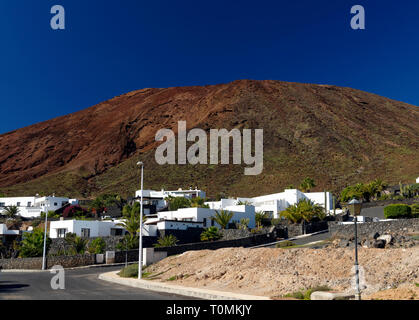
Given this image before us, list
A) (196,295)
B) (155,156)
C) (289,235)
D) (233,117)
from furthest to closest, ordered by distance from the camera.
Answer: (233,117) < (155,156) < (289,235) < (196,295)

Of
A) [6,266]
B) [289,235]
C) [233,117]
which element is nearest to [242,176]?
[233,117]

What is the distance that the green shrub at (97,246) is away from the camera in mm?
46097

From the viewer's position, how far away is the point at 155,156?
456 ft

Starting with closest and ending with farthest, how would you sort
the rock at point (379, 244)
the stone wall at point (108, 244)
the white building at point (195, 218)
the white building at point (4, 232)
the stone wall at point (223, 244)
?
the rock at point (379, 244) < the stone wall at point (223, 244) < the stone wall at point (108, 244) < the white building at point (195, 218) < the white building at point (4, 232)

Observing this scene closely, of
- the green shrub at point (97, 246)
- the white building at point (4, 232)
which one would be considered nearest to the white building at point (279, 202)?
the green shrub at point (97, 246)

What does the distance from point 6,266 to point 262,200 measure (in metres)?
43.4

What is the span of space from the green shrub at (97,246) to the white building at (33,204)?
4208cm

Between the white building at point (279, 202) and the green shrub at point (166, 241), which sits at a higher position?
the white building at point (279, 202)

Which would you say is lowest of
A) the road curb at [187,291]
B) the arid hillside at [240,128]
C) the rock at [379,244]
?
the road curb at [187,291]

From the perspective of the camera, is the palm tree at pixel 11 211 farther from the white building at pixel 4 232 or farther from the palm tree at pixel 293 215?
the palm tree at pixel 293 215

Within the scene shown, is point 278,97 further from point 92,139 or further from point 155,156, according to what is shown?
point 92,139

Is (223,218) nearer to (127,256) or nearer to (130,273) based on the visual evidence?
(127,256)

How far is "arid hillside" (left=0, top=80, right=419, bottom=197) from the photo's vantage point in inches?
4567

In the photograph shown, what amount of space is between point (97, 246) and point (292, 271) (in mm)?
29998
